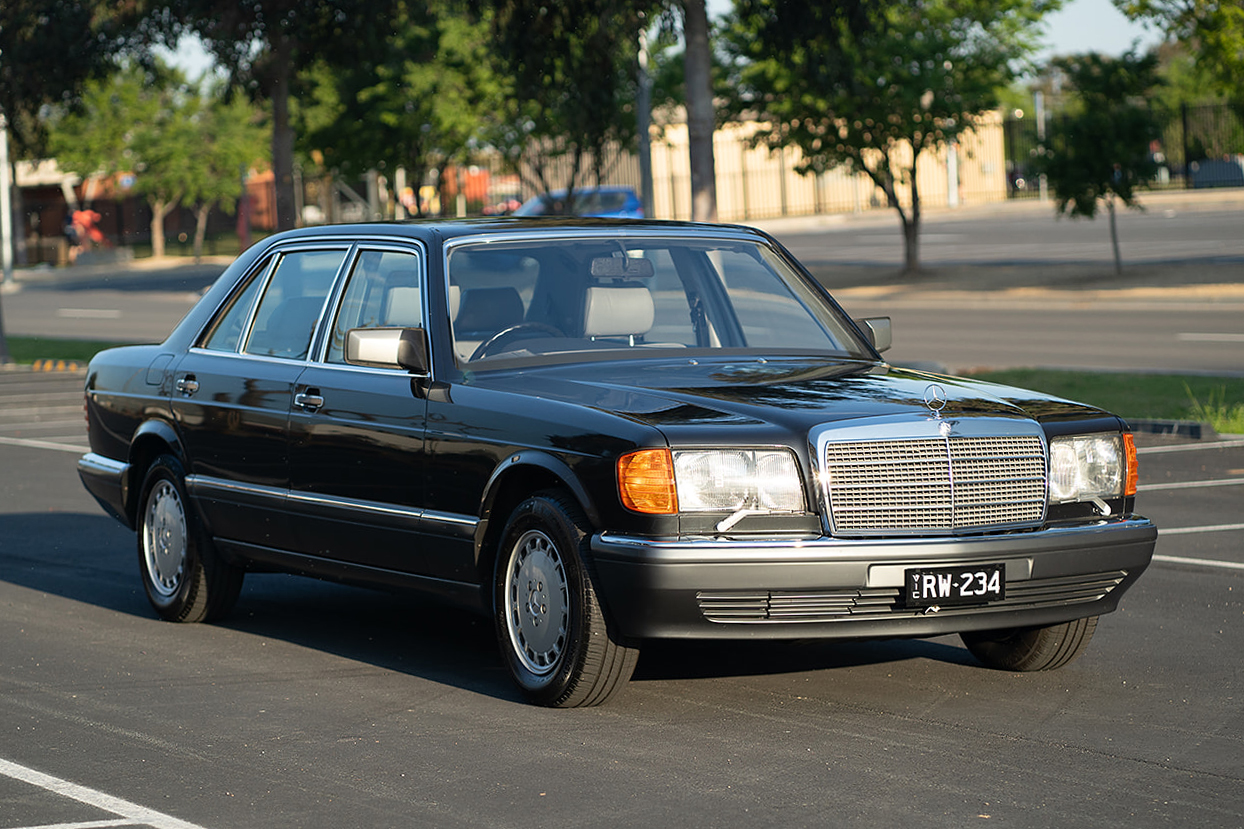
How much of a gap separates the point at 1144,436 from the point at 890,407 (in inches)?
330

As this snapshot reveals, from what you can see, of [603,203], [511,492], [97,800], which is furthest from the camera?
[603,203]

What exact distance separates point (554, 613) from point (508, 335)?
4.12ft

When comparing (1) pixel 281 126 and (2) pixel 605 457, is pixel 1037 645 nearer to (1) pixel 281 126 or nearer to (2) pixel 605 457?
(2) pixel 605 457

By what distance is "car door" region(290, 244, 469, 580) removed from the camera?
22.1 ft

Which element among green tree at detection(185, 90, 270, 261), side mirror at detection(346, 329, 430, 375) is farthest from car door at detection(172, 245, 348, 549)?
green tree at detection(185, 90, 270, 261)

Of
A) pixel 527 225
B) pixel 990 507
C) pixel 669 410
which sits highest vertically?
pixel 527 225

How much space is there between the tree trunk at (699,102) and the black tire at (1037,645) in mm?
14233

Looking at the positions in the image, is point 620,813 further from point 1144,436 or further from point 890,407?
point 1144,436

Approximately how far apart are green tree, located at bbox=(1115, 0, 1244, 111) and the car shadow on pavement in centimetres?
1842

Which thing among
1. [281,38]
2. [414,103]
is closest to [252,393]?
[281,38]

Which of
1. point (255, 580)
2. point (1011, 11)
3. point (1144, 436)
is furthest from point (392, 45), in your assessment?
point (255, 580)

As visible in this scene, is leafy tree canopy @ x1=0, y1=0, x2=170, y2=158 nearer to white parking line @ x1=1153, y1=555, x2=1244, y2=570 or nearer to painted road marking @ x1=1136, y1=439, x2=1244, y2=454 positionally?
painted road marking @ x1=1136, y1=439, x2=1244, y2=454

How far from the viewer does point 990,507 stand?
6000mm

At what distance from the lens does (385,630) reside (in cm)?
787
